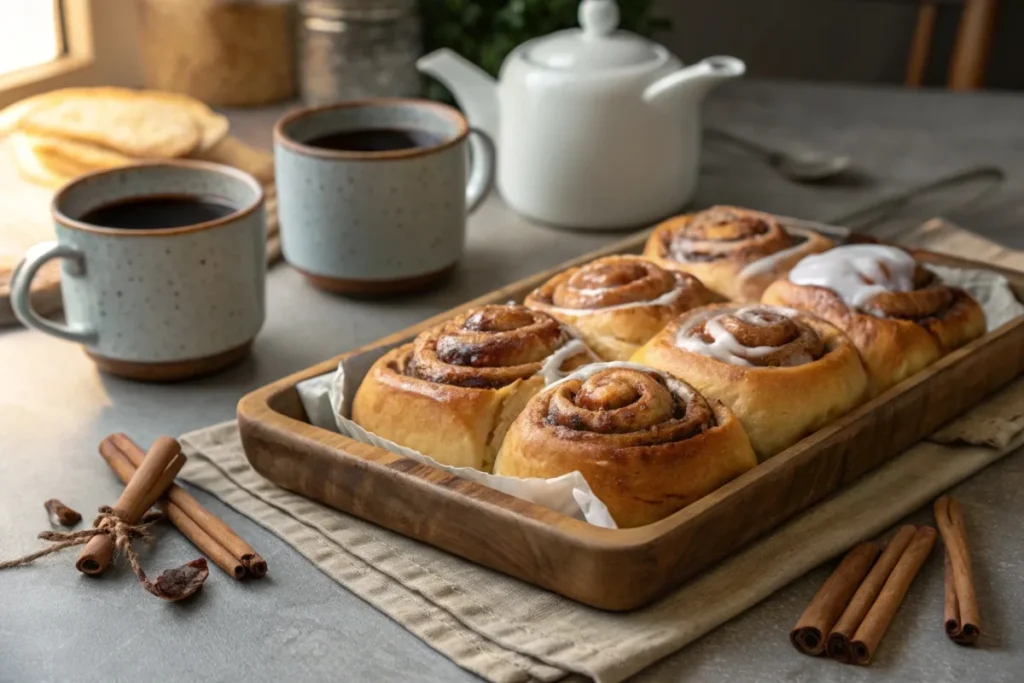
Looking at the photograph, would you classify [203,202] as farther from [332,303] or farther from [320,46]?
[320,46]

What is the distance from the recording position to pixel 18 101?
6.16 ft

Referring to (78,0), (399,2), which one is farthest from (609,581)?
(78,0)

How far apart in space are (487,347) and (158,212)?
436 millimetres

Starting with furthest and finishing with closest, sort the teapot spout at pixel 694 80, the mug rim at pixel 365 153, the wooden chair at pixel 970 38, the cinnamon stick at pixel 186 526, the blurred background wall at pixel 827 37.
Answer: the blurred background wall at pixel 827 37, the wooden chair at pixel 970 38, the teapot spout at pixel 694 80, the mug rim at pixel 365 153, the cinnamon stick at pixel 186 526

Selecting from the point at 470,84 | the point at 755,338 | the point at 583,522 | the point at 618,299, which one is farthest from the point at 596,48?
the point at 583,522

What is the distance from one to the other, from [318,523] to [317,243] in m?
0.51

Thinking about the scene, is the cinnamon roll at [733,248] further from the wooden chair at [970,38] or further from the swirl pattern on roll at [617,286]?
the wooden chair at [970,38]

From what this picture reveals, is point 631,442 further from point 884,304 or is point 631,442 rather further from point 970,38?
point 970,38

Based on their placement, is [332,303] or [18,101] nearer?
[332,303]

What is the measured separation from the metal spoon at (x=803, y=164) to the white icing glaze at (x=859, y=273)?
66 cm

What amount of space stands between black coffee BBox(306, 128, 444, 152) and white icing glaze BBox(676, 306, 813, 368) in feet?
1.66

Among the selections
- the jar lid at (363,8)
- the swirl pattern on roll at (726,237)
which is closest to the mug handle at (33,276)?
the swirl pattern on roll at (726,237)

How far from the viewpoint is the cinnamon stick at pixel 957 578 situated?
35.3 inches

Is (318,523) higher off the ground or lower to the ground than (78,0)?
lower
